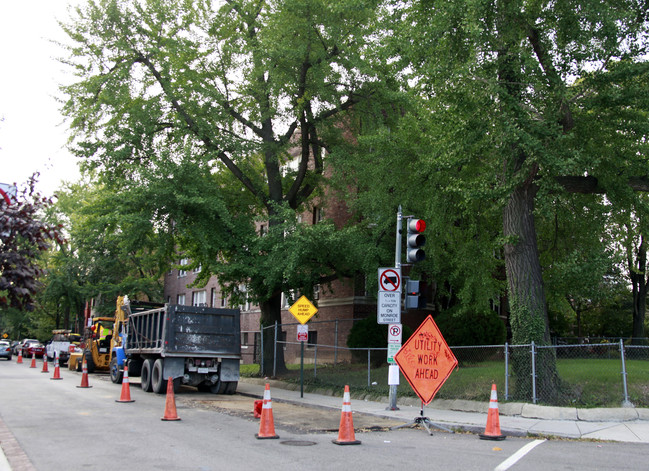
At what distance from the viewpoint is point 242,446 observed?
351 inches

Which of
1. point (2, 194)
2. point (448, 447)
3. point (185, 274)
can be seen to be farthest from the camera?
point (185, 274)

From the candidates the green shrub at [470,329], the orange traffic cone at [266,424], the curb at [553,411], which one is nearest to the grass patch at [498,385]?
the curb at [553,411]

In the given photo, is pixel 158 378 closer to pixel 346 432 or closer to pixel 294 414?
pixel 294 414

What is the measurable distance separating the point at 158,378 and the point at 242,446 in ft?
30.3

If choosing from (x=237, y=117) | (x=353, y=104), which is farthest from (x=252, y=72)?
(x=353, y=104)

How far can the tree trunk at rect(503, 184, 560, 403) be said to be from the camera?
13.6m

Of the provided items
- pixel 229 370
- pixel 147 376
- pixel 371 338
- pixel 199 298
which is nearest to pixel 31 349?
pixel 199 298

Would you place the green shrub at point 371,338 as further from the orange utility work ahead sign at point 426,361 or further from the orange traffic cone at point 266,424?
the orange traffic cone at point 266,424

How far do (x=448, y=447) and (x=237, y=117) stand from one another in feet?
56.5

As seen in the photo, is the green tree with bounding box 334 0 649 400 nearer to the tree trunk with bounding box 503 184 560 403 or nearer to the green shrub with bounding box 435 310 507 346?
the tree trunk with bounding box 503 184 560 403

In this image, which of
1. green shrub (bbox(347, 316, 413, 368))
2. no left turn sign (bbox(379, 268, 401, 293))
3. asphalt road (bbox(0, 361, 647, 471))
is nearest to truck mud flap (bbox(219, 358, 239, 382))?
asphalt road (bbox(0, 361, 647, 471))

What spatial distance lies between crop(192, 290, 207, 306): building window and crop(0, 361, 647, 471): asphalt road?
30.8 metres

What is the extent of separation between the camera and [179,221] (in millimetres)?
20297

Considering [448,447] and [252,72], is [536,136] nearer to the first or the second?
[448,447]
